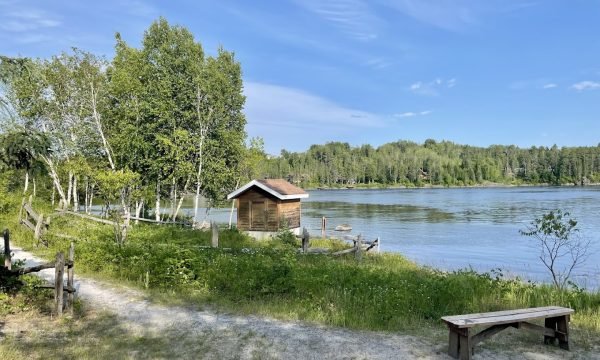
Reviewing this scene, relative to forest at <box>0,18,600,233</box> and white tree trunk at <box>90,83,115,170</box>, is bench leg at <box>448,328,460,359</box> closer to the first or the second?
forest at <box>0,18,600,233</box>

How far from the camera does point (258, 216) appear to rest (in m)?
27.5

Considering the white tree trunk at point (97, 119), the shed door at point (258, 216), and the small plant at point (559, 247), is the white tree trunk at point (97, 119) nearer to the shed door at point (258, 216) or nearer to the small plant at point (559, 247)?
the shed door at point (258, 216)

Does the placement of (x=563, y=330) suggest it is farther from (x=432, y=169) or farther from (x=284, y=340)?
(x=432, y=169)

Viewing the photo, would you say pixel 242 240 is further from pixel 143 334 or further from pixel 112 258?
pixel 143 334

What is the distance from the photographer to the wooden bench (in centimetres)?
648

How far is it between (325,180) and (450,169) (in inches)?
2112

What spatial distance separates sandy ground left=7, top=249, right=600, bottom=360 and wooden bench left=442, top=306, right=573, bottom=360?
0.75 feet

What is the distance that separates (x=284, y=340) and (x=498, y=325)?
3466 millimetres

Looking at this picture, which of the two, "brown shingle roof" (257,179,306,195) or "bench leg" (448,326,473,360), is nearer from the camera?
"bench leg" (448,326,473,360)

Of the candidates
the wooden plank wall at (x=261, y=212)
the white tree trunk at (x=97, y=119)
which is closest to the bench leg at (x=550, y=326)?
the wooden plank wall at (x=261, y=212)

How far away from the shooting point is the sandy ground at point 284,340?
676 cm

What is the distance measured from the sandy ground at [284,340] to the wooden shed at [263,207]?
58.3ft

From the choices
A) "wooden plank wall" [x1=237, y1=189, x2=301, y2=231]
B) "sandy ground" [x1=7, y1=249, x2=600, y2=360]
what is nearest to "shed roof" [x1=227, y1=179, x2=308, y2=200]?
"wooden plank wall" [x1=237, y1=189, x2=301, y2=231]

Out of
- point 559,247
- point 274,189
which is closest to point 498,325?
point 559,247
